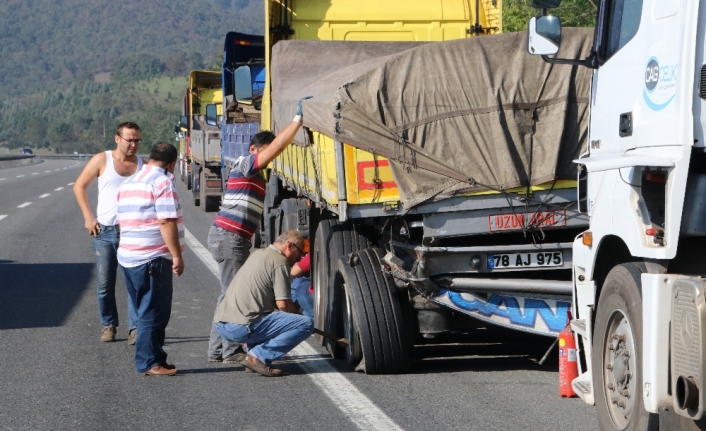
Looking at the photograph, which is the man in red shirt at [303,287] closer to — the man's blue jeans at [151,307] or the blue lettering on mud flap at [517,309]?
the man's blue jeans at [151,307]

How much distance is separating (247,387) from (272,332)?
0.52 metres

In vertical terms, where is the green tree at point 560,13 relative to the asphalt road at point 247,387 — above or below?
above

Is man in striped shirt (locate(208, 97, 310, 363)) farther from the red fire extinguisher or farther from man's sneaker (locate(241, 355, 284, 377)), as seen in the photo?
the red fire extinguisher

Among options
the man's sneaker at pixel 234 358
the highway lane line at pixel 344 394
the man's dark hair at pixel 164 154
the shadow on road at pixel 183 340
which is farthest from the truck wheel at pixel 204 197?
the man's sneaker at pixel 234 358

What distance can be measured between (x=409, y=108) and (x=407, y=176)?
0.51 meters

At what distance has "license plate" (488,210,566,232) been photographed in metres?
7.01

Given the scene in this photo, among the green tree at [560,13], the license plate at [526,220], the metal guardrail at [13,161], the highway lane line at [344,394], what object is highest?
the green tree at [560,13]

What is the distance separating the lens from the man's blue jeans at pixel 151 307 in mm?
7441

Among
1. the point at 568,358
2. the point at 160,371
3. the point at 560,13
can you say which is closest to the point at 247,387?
the point at 160,371

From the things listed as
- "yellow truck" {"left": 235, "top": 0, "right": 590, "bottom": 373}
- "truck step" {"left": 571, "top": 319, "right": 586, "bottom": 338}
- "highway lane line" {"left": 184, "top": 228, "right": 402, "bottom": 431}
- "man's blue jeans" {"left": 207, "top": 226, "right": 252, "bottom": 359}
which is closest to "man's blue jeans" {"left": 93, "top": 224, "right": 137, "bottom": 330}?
"man's blue jeans" {"left": 207, "top": 226, "right": 252, "bottom": 359}

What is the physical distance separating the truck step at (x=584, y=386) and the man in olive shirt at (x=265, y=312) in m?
2.33

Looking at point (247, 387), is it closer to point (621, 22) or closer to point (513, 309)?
point (513, 309)

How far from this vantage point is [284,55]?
10.6 metres

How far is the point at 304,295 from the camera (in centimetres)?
936
